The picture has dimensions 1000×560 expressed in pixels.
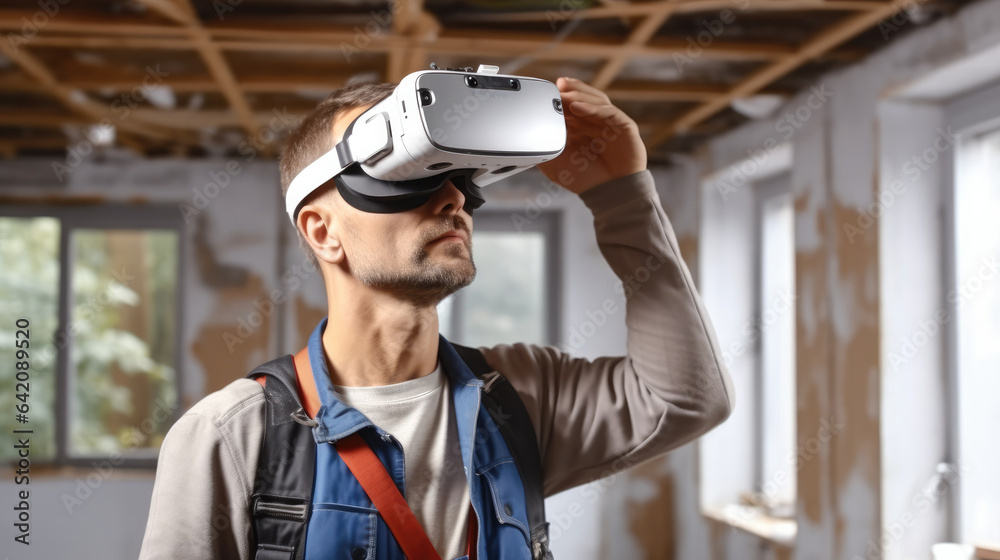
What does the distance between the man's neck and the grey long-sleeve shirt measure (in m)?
0.12

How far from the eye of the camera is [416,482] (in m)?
0.94

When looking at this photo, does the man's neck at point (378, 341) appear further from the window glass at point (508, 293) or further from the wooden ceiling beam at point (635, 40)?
the window glass at point (508, 293)

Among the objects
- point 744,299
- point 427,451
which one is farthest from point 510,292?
point 427,451

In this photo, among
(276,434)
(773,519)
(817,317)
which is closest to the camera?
(276,434)

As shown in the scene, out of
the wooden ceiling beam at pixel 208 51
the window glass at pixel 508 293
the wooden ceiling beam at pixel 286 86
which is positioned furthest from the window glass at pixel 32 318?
the window glass at pixel 508 293

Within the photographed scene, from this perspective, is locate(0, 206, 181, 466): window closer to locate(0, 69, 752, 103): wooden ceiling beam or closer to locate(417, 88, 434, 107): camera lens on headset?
locate(0, 69, 752, 103): wooden ceiling beam

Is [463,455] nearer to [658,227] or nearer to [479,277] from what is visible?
[658,227]

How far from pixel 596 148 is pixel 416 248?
11.4 inches

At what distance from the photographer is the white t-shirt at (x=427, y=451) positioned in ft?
3.06

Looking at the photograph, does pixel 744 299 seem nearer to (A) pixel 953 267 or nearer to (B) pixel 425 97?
(A) pixel 953 267

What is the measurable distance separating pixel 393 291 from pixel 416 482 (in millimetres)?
235

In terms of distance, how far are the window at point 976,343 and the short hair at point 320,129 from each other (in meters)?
2.14

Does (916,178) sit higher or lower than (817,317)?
higher

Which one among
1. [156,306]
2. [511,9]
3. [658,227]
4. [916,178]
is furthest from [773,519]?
[156,306]
